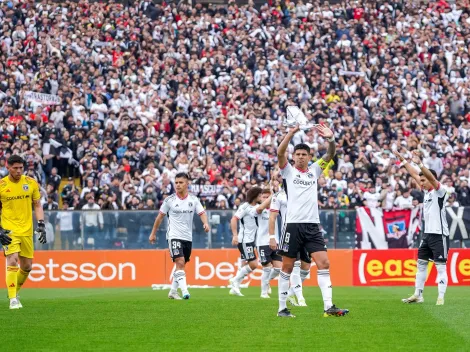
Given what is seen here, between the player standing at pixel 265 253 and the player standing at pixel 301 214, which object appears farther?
the player standing at pixel 265 253

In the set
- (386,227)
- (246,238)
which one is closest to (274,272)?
(246,238)

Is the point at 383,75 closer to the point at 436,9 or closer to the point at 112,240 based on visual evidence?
the point at 436,9

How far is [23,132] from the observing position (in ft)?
100

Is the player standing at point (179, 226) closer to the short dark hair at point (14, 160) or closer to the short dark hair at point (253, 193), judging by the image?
the short dark hair at point (253, 193)

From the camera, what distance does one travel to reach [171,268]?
28203mm

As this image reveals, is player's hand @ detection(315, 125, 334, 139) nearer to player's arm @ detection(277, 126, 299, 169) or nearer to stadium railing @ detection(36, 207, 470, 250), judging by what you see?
player's arm @ detection(277, 126, 299, 169)

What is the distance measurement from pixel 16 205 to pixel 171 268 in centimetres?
1201

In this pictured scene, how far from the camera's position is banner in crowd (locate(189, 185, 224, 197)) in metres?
29.3

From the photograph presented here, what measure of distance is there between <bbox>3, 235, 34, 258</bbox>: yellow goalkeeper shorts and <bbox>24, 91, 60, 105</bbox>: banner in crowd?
1606cm

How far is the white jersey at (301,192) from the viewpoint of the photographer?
14180 millimetres

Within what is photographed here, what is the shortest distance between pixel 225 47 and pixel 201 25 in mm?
1585

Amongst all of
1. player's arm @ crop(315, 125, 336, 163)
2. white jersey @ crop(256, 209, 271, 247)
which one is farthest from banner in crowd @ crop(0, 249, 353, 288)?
player's arm @ crop(315, 125, 336, 163)

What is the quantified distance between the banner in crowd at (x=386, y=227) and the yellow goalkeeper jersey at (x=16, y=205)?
45.7 ft

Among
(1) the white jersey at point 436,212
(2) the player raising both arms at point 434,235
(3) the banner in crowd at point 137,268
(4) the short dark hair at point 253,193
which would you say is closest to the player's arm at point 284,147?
(2) the player raising both arms at point 434,235
